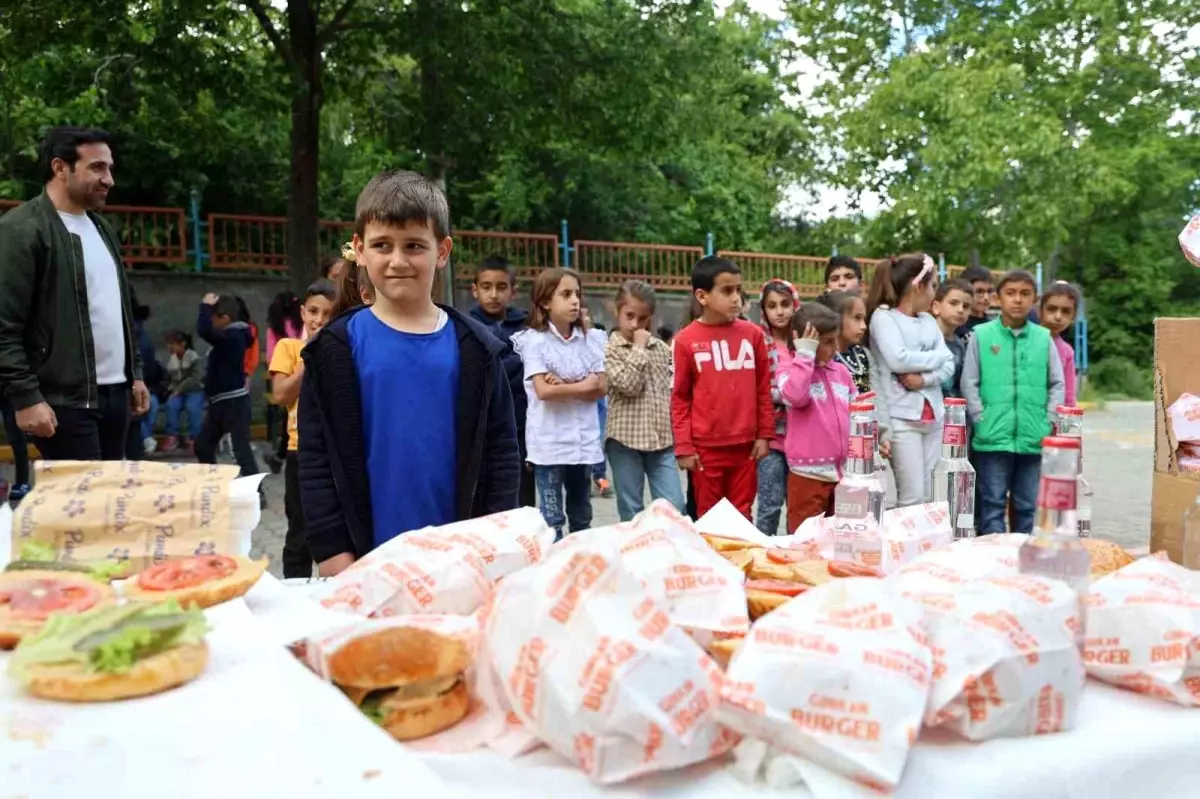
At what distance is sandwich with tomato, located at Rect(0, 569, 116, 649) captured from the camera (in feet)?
4.52

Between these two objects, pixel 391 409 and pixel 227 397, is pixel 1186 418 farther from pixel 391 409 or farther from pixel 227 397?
pixel 227 397

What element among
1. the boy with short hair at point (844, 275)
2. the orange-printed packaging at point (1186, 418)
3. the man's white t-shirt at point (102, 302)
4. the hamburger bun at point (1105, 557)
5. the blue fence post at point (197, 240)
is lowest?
the hamburger bun at point (1105, 557)

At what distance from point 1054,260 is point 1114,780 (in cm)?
2608

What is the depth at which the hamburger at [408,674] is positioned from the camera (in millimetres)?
1308

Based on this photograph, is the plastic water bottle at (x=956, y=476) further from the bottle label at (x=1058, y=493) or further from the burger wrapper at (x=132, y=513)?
the burger wrapper at (x=132, y=513)

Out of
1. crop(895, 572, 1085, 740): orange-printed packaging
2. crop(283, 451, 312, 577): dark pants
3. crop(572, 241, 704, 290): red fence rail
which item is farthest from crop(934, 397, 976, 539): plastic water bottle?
crop(572, 241, 704, 290): red fence rail

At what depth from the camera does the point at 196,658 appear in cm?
128

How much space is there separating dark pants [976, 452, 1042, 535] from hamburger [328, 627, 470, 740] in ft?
15.2

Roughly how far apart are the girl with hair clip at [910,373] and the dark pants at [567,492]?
166 centimetres

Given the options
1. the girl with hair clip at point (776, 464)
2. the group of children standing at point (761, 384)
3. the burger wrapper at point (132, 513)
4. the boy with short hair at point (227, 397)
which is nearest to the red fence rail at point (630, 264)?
the boy with short hair at point (227, 397)

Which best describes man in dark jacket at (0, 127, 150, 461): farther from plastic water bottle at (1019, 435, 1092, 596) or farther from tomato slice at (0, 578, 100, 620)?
plastic water bottle at (1019, 435, 1092, 596)

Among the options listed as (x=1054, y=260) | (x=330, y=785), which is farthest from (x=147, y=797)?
(x=1054, y=260)

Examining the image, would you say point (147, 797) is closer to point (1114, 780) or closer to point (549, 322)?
point (1114, 780)

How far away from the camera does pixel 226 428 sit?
25.2ft
